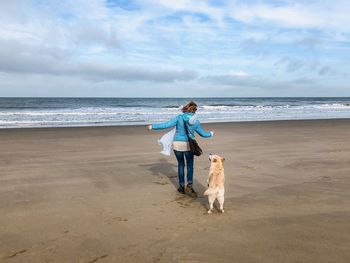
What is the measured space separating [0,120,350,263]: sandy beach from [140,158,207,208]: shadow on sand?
0.08ft

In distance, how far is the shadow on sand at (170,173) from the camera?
677 centimetres

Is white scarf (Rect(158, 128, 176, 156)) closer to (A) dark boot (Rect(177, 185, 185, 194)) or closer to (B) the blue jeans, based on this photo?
(B) the blue jeans

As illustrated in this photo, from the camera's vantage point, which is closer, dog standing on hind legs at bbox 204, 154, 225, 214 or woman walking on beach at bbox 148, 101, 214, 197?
dog standing on hind legs at bbox 204, 154, 225, 214

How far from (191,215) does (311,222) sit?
1660 mm

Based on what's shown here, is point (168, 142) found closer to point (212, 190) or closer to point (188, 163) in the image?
point (188, 163)

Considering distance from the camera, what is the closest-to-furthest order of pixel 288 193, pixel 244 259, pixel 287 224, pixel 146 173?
pixel 244 259, pixel 287 224, pixel 288 193, pixel 146 173

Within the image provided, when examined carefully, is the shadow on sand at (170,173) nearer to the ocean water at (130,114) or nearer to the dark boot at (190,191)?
the dark boot at (190,191)

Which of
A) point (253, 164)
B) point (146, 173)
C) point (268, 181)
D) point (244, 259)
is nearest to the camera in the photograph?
point (244, 259)

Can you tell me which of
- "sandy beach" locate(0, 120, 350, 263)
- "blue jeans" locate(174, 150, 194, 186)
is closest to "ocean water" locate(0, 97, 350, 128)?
"sandy beach" locate(0, 120, 350, 263)

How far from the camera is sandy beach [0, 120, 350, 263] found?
429 centimetres

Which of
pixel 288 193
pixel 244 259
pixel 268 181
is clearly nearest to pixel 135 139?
pixel 268 181

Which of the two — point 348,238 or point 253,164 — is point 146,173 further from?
point 348,238

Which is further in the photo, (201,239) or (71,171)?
(71,171)

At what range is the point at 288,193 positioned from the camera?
681 cm
